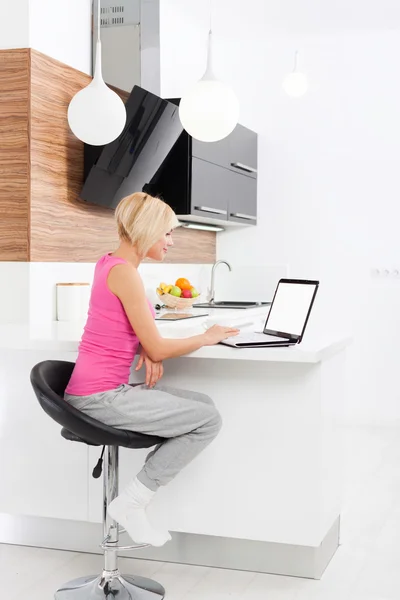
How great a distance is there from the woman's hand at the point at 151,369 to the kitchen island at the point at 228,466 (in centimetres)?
16

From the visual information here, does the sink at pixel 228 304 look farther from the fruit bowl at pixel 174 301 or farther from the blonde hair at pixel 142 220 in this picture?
the blonde hair at pixel 142 220

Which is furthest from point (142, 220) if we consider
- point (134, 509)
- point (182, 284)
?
point (182, 284)

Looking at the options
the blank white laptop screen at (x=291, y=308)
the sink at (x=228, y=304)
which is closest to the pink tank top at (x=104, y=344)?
the blank white laptop screen at (x=291, y=308)

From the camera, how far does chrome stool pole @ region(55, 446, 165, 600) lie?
257 cm

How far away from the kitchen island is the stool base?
25cm

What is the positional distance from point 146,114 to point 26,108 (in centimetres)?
63

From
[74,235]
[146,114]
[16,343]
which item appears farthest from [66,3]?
[16,343]

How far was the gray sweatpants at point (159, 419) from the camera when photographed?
246 centimetres

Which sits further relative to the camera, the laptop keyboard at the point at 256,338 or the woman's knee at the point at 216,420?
the laptop keyboard at the point at 256,338

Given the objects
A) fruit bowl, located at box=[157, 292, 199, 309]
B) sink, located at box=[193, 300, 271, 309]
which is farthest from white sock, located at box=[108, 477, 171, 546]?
sink, located at box=[193, 300, 271, 309]

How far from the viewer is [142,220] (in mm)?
2549

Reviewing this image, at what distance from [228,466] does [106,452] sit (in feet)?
1.44

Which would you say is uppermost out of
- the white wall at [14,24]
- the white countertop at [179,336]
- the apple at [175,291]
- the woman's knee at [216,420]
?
the white wall at [14,24]

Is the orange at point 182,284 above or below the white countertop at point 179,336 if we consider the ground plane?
above
